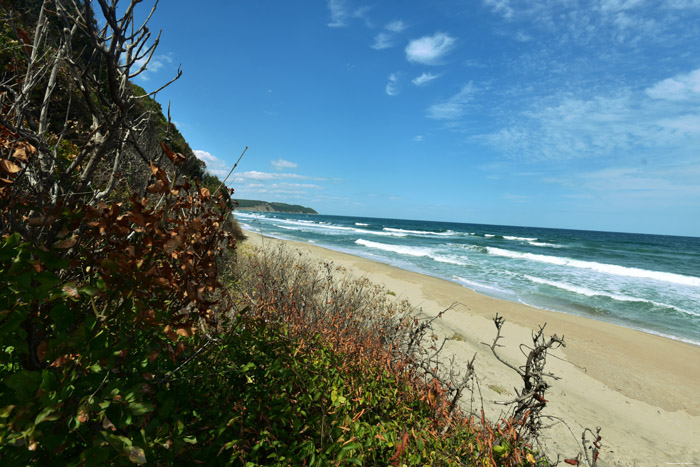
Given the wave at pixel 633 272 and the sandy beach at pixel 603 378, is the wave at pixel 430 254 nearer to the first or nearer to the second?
the wave at pixel 633 272

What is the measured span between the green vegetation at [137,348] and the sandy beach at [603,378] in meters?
2.53

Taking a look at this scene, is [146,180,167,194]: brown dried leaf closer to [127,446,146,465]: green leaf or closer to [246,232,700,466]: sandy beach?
[127,446,146,465]: green leaf

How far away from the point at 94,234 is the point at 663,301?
22202mm

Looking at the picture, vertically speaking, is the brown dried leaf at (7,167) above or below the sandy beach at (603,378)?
above

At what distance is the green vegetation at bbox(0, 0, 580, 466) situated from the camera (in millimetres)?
1044

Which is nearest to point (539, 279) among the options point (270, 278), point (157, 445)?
point (270, 278)

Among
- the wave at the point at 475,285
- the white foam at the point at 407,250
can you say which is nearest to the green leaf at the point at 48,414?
the wave at the point at 475,285

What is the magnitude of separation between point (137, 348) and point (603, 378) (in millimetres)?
9499

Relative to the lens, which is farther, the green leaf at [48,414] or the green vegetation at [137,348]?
the green vegetation at [137,348]

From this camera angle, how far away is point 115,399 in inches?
41.4

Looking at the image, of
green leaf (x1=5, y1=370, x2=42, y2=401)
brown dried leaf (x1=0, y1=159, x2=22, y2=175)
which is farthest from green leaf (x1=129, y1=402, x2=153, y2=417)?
brown dried leaf (x1=0, y1=159, x2=22, y2=175)

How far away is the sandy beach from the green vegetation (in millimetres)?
2532

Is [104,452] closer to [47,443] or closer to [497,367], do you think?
[47,443]

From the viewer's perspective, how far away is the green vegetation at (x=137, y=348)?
1044mm
